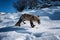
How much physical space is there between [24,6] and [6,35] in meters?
22.2

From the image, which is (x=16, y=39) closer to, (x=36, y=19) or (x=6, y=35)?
(x=6, y=35)

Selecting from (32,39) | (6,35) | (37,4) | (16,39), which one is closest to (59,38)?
(32,39)

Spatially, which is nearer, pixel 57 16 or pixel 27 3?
pixel 57 16

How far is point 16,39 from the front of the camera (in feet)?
18.3

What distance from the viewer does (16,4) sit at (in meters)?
28.3

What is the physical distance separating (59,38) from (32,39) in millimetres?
918

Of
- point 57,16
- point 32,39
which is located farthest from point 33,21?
point 57,16

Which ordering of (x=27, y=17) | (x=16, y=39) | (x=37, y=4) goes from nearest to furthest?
(x=16, y=39) → (x=27, y=17) → (x=37, y=4)

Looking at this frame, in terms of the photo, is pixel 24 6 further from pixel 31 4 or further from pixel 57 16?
pixel 57 16

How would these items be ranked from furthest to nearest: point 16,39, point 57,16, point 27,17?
point 57,16 < point 27,17 < point 16,39

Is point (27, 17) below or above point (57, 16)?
above

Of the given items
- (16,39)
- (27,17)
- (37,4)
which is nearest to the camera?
(16,39)

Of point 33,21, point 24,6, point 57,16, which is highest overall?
point 33,21

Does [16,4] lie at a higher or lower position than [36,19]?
lower
